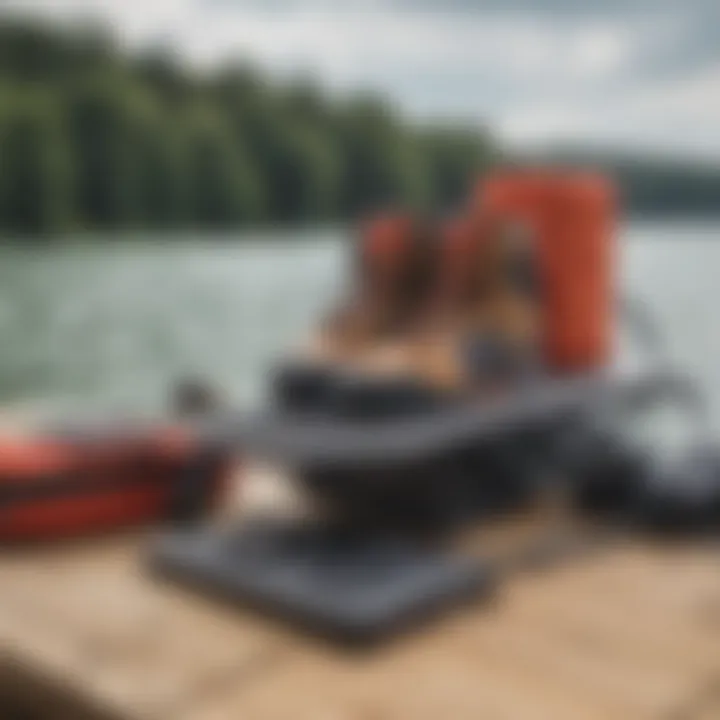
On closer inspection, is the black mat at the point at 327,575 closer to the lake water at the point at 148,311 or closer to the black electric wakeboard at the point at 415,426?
the black electric wakeboard at the point at 415,426

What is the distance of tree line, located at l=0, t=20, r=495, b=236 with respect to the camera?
3.71 feet

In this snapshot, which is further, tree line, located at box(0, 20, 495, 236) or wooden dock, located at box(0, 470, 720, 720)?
tree line, located at box(0, 20, 495, 236)

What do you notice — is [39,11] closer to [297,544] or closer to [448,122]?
[448,122]

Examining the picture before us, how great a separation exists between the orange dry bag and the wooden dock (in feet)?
0.71

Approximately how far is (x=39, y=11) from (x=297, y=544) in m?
0.63

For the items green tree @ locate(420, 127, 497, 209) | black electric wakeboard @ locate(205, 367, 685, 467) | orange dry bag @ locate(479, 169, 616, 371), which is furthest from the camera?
green tree @ locate(420, 127, 497, 209)

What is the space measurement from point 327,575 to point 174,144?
0.54 meters

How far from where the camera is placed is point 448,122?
1.11 m

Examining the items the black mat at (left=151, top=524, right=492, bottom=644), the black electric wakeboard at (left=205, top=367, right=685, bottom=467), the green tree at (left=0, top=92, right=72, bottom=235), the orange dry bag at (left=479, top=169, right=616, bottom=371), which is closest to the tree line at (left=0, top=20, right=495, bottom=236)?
the green tree at (left=0, top=92, right=72, bottom=235)

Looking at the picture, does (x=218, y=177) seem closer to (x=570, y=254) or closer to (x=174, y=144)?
(x=174, y=144)

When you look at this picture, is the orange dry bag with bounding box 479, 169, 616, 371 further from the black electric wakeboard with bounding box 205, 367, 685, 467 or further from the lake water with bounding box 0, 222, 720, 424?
the lake water with bounding box 0, 222, 720, 424

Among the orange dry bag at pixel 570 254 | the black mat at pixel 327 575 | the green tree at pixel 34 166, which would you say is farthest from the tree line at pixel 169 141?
the black mat at pixel 327 575

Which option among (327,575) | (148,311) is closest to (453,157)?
(148,311)

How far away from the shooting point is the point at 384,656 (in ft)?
2.27
